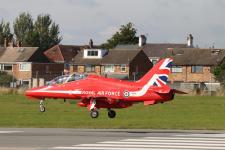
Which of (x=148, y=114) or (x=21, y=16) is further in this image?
(x=21, y=16)

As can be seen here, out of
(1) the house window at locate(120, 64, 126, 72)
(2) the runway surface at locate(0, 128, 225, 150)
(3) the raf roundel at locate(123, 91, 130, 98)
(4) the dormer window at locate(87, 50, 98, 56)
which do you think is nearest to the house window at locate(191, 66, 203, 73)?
(1) the house window at locate(120, 64, 126, 72)

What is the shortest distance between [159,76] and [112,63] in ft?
234

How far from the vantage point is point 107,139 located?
91.0 ft

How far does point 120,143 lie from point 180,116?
19.5 metres

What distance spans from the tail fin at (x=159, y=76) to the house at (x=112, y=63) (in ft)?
224

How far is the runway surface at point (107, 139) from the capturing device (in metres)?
24.6

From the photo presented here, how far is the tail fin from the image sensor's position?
A: 126 feet

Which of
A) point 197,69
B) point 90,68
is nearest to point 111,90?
point 197,69

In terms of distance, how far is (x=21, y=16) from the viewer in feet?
576

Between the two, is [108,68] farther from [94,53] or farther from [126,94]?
[126,94]

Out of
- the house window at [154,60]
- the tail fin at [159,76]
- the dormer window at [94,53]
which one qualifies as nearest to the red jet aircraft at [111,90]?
the tail fin at [159,76]

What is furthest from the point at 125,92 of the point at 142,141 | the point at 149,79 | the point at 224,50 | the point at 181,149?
the point at 224,50

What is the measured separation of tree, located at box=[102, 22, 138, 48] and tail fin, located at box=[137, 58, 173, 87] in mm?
108344

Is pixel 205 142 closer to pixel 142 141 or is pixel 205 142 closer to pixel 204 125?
pixel 142 141
